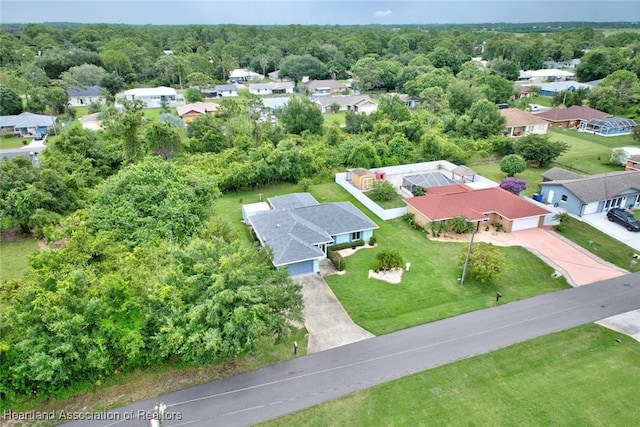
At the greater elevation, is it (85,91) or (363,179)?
(85,91)

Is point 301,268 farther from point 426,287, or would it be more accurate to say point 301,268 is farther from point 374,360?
point 374,360

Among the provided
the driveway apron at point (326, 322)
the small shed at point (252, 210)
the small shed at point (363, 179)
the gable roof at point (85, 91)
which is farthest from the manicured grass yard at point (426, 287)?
the gable roof at point (85, 91)

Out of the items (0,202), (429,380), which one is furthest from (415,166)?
(0,202)

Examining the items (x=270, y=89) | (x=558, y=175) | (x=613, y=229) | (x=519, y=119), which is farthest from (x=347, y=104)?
(x=613, y=229)

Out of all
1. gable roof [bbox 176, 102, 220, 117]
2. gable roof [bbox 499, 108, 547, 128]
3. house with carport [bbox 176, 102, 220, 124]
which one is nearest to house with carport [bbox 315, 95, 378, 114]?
gable roof [bbox 176, 102, 220, 117]

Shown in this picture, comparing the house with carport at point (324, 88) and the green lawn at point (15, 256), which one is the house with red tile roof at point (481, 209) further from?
the house with carport at point (324, 88)
